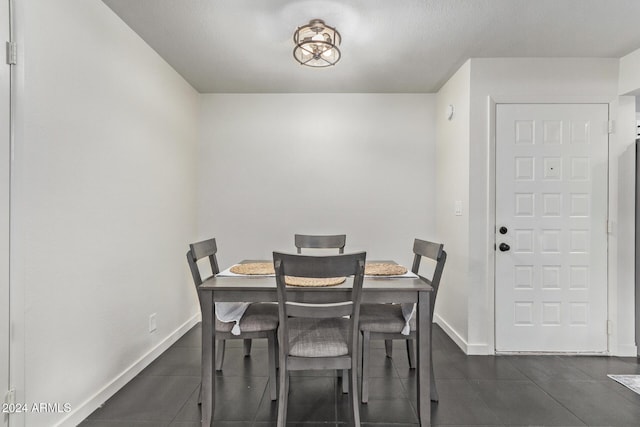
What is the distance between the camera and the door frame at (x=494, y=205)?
2.69 meters

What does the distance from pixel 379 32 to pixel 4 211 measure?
2.32 meters

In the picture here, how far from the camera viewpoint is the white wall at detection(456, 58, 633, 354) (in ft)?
8.87

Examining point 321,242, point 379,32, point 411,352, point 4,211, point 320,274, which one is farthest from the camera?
point 321,242

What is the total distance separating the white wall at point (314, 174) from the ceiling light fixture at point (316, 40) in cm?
132

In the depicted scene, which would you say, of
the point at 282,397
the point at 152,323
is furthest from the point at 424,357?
the point at 152,323

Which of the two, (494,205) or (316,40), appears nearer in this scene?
(316,40)

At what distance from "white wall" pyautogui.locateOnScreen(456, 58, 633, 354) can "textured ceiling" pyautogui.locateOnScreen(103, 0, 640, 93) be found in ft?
0.34

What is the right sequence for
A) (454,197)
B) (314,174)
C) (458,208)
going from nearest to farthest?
(458,208)
(454,197)
(314,174)

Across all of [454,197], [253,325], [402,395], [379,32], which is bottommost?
[402,395]

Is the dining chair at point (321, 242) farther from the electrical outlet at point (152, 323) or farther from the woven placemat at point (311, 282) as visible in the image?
the electrical outlet at point (152, 323)

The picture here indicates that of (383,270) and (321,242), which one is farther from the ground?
(321,242)

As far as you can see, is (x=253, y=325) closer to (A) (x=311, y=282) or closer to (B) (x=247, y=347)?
(A) (x=311, y=282)

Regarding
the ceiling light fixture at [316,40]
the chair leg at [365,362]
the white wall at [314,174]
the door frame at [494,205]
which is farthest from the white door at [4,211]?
the door frame at [494,205]

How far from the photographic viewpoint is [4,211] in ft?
4.63
